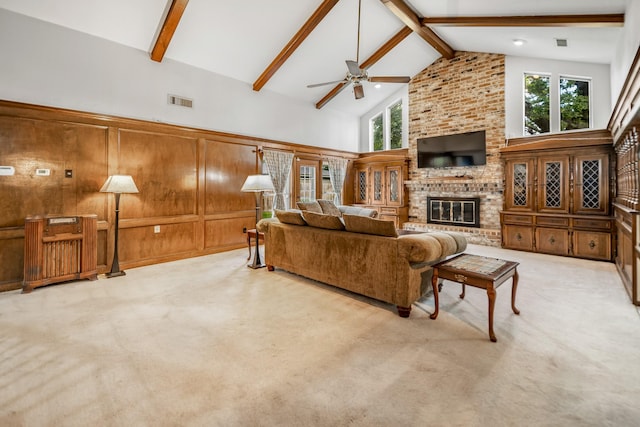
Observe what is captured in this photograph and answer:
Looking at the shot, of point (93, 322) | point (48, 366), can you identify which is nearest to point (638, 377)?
point (48, 366)

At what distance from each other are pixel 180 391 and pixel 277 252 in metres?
2.53

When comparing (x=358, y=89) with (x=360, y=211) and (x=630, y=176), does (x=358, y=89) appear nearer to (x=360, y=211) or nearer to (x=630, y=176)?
(x=360, y=211)

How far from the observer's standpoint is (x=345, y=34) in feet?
19.1

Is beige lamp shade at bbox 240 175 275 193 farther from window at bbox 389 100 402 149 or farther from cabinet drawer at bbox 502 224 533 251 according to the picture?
window at bbox 389 100 402 149

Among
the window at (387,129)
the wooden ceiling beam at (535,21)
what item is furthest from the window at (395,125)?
the wooden ceiling beam at (535,21)

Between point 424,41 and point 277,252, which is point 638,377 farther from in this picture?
point 424,41

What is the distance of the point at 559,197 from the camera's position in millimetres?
5422

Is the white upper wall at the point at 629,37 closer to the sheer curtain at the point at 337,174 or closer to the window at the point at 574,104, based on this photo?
the window at the point at 574,104

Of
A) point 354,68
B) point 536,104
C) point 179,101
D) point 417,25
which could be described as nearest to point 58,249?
point 179,101

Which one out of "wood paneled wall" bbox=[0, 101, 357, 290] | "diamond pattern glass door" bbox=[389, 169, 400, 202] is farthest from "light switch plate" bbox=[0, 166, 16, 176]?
"diamond pattern glass door" bbox=[389, 169, 400, 202]

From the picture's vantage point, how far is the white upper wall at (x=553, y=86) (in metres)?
5.36

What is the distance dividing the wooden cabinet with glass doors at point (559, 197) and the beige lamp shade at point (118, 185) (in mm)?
6422

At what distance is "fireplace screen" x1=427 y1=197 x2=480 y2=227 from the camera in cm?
676

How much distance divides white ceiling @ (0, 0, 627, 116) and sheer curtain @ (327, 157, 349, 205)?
1.94 meters
